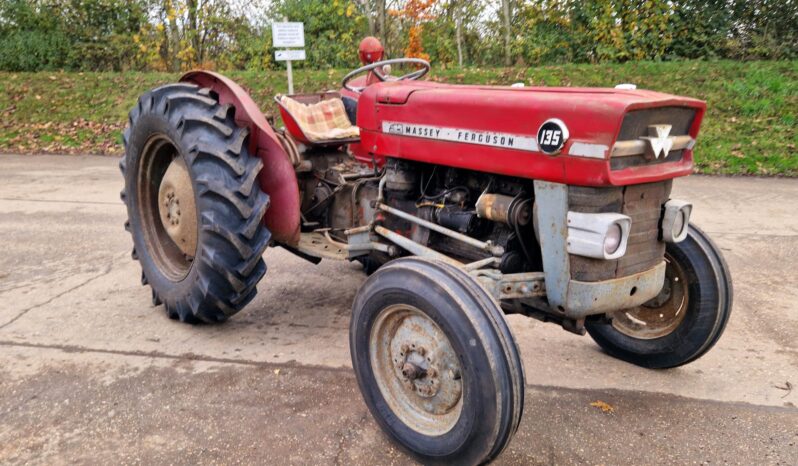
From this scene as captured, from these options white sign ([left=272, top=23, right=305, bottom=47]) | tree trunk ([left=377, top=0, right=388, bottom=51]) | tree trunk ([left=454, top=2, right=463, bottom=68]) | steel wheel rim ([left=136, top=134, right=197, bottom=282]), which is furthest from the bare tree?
steel wheel rim ([left=136, top=134, right=197, bottom=282])

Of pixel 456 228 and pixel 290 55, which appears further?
pixel 290 55

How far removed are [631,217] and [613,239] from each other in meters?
0.19

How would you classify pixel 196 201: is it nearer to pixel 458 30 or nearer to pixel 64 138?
pixel 64 138

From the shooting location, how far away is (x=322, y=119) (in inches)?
185

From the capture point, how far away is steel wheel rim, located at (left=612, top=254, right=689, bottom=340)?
3.39 meters

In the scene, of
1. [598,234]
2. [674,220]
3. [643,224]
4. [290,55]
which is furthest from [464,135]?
[290,55]

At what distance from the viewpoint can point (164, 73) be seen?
50.6ft

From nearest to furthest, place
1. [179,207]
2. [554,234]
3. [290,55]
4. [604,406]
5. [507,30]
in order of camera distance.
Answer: [554,234]
[604,406]
[179,207]
[290,55]
[507,30]

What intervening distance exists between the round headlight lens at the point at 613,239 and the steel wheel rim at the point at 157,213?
2620 mm

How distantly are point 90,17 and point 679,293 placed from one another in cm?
1676

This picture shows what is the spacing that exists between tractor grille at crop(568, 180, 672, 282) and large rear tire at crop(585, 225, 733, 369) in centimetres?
38

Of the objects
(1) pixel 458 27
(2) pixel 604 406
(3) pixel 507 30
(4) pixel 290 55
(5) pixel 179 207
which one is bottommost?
(2) pixel 604 406

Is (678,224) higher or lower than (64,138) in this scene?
higher

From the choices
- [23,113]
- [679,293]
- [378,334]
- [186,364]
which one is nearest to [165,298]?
[186,364]
